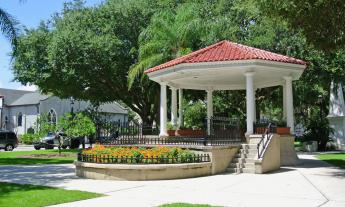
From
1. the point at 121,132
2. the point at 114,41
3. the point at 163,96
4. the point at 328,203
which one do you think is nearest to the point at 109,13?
the point at 114,41

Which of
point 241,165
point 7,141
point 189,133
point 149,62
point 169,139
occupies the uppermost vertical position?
point 149,62

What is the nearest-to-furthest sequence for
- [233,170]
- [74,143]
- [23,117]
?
1. [233,170]
2. [74,143]
3. [23,117]

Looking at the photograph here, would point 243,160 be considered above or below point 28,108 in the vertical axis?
below

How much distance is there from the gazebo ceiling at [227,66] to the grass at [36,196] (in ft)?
28.5

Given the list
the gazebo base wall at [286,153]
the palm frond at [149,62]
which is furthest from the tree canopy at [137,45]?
the gazebo base wall at [286,153]

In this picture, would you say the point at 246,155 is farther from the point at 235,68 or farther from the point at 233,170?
the point at 235,68

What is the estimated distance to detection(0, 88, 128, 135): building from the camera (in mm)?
68125

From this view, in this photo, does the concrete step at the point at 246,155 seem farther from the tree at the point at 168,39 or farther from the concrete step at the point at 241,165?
the tree at the point at 168,39

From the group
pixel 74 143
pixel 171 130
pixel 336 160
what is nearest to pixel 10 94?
pixel 74 143

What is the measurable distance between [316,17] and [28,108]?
61308 mm

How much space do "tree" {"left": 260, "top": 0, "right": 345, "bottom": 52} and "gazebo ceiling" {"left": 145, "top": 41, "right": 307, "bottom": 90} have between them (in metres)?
2.15

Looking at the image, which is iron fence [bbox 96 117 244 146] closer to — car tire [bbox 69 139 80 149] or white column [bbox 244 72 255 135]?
white column [bbox 244 72 255 135]

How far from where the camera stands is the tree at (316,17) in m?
15.3

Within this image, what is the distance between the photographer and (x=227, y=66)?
60.2 ft
